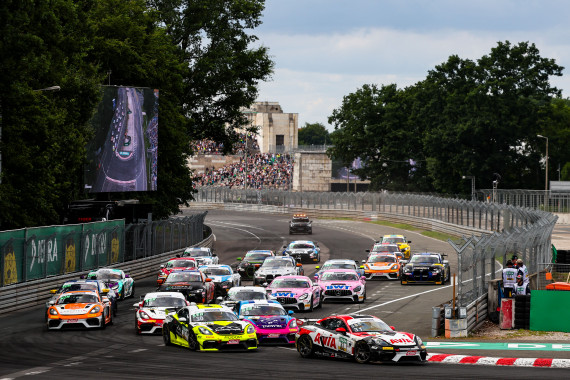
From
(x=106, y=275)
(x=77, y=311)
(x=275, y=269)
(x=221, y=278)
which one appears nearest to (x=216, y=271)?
(x=221, y=278)

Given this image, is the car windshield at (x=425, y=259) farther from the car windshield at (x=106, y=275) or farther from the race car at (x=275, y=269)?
the car windshield at (x=106, y=275)

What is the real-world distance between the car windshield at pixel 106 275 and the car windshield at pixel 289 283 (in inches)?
292

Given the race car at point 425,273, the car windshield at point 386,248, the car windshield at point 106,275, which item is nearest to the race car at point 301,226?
the car windshield at point 386,248

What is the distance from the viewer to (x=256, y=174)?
144125 millimetres

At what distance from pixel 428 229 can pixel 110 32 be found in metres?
34.3

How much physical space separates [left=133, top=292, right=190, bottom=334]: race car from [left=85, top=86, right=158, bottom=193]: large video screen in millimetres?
22877

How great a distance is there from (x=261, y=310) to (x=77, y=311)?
238 inches

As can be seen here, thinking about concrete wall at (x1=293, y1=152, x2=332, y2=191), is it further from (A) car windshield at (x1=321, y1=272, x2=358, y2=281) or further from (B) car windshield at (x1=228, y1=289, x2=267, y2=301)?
(B) car windshield at (x1=228, y1=289, x2=267, y2=301)

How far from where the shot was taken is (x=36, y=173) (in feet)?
148

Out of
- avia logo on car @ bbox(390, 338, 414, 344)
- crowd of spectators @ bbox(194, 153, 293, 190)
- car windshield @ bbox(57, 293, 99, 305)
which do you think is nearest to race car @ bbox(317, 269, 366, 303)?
car windshield @ bbox(57, 293, 99, 305)

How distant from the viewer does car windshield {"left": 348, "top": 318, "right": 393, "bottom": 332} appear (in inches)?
874

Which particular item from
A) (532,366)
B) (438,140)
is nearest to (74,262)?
(532,366)

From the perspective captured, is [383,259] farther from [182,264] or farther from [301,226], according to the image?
[301,226]

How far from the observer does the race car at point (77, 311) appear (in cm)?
2873
